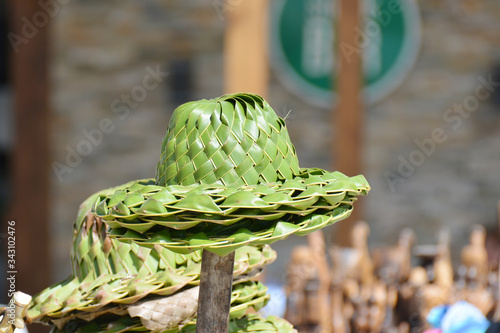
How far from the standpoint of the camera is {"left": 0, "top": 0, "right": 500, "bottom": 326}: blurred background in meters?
3.86

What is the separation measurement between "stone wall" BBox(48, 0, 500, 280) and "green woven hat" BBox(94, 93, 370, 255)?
3.02 meters

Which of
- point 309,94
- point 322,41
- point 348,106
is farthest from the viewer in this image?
point 309,94

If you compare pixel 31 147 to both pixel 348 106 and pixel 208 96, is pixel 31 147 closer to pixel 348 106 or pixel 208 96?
pixel 208 96

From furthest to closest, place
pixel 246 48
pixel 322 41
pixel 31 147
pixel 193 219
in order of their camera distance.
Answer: pixel 322 41 < pixel 31 147 < pixel 246 48 < pixel 193 219

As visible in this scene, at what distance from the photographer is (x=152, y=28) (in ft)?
13.0

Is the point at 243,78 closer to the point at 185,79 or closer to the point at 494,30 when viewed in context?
the point at 185,79

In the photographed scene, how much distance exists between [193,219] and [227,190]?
0.19 feet

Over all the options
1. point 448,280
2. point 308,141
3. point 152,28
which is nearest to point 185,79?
point 152,28

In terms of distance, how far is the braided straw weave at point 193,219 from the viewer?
729 mm

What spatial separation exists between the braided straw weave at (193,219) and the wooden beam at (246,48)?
1.52 metres

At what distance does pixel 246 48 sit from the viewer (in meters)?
2.53

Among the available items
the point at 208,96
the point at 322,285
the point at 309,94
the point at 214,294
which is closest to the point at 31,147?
the point at 208,96

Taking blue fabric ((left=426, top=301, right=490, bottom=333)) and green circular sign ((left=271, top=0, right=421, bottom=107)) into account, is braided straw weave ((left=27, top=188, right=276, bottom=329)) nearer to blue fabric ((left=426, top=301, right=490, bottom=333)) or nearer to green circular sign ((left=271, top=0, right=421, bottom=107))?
blue fabric ((left=426, top=301, right=490, bottom=333))

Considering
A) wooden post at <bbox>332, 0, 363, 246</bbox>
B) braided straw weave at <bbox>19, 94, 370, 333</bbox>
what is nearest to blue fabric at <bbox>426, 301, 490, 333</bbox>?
braided straw weave at <bbox>19, 94, 370, 333</bbox>
